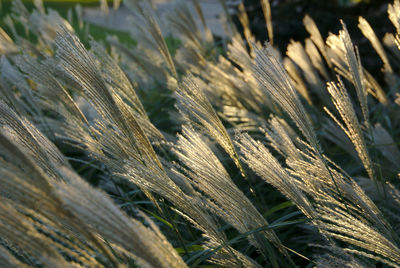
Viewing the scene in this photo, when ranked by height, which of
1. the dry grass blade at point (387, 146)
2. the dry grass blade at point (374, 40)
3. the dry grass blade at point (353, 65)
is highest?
the dry grass blade at point (374, 40)

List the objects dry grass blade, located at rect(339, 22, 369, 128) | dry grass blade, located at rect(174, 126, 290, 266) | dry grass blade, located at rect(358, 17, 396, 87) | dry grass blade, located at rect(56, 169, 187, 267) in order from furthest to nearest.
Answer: dry grass blade, located at rect(358, 17, 396, 87) → dry grass blade, located at rect(339, 22, 369, 128) → dry grass blade, located at rect(174, 126, 290, 266) → dry grass blade, located at rect(56, 169, 187, 267)

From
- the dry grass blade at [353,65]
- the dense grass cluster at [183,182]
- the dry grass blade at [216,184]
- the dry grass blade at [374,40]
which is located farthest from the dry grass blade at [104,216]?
the dry grass blade at [374,40]

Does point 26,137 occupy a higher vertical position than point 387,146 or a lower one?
lower

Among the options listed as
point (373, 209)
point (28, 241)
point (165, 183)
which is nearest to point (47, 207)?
point (28, 241)

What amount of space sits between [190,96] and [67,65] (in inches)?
16.7

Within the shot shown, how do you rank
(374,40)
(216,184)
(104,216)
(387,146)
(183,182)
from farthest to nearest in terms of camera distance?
(374,40) → (387,146) → (183,182) → (216,184) → (104,216)

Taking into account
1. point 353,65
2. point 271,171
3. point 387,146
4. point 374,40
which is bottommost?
point 271,171

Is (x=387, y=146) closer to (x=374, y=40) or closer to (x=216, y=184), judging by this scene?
(x=374, y=40)

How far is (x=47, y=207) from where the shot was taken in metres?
0.79

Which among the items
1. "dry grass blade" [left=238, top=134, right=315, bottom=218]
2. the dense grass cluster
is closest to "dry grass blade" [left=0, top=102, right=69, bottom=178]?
the dense grass cluster

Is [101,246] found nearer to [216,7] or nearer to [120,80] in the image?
[120,80]

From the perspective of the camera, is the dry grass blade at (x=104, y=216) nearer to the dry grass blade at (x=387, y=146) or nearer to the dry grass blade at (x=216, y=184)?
the dry grass blade at (x=216, y=184)

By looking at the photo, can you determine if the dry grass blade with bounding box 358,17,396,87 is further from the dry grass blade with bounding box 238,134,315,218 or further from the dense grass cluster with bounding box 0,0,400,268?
the dry grass blade with bounding box 238,134,315,218

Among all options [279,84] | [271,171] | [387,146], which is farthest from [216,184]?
[387,146]
